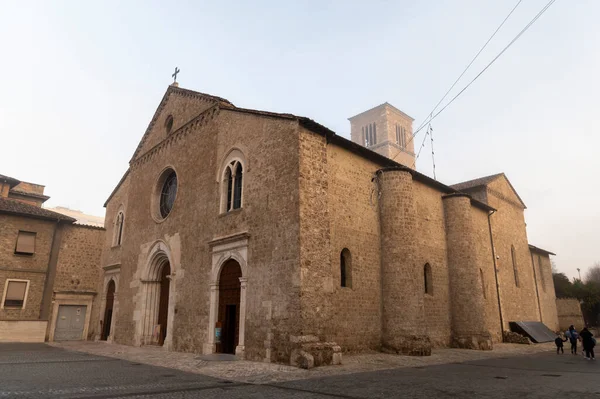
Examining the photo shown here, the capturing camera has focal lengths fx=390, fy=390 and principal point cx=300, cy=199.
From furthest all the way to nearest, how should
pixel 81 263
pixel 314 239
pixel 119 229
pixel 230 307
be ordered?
pixel 81 263 < pixel 119 229 < pixel 230 307 < pixel 314 239

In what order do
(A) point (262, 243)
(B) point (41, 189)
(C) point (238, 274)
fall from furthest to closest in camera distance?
(B) point (41, 189), (C) point (238, 274), (A) point (262, 243)

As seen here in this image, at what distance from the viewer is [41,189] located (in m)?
33.2

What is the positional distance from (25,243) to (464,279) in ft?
75.0

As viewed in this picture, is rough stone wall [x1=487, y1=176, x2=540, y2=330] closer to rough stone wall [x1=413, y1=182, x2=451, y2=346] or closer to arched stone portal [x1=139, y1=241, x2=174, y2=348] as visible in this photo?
rough stone wall [x1=413, y1=182, x2=451, y2=346]

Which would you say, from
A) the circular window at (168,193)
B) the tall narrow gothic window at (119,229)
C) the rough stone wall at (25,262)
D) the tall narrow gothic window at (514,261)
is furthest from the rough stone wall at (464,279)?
the rough stone wall at (25,262)

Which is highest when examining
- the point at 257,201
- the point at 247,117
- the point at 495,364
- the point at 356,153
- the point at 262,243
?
the point at 247,117

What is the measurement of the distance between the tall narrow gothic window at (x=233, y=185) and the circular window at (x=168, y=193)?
4517 millimetres

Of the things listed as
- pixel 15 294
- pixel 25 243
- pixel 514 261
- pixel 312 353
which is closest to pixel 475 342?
pixel 312 353

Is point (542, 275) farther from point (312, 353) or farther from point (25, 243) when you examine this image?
point (25, 243)

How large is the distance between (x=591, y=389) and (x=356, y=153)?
33.0 feet

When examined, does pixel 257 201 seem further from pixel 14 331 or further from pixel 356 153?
pixel 14 331

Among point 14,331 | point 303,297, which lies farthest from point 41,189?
point 303,297

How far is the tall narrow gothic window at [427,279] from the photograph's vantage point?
16906mm

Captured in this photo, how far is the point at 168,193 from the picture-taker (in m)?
19.2
